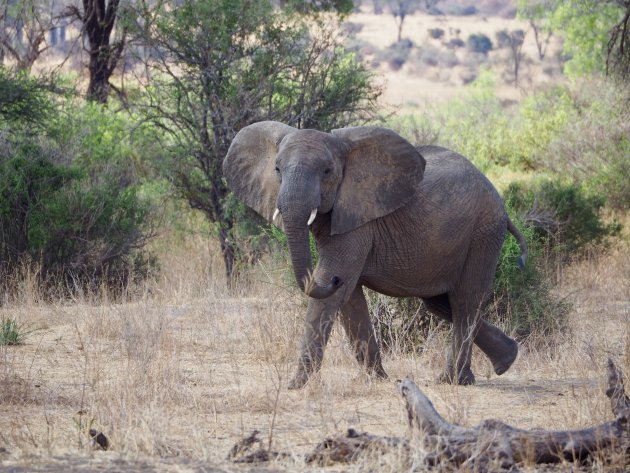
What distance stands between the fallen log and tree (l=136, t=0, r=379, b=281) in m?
8.09

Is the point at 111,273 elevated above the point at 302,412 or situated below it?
below

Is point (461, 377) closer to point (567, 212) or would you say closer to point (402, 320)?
point (402, 320)

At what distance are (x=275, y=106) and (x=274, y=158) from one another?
6.45 m

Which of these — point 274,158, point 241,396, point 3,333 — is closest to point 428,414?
point 241,396

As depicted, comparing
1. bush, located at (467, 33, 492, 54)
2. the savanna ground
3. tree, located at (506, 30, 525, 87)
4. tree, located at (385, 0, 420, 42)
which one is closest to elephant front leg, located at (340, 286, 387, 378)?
the savanna ground

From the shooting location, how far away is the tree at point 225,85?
1337 centimetres

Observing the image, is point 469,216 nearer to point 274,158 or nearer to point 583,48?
point 274,158

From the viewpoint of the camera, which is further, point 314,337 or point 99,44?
point 99,44

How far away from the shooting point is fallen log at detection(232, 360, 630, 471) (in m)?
4.78

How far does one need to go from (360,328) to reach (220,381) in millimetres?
1061

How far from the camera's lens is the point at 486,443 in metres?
4.80

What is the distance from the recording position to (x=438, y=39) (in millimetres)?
78750

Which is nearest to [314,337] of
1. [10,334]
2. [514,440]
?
[514,440]

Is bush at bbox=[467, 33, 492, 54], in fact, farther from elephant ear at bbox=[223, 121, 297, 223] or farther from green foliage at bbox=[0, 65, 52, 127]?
elephant ear at bbox=[223, 121, 297, 223]
